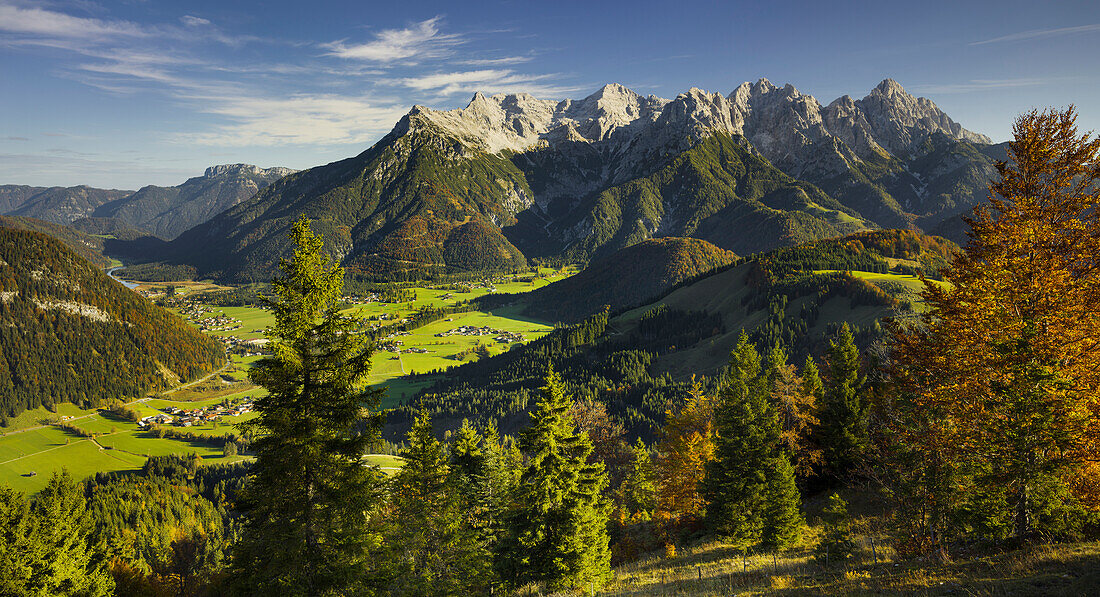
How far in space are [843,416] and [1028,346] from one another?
2783 centimetres

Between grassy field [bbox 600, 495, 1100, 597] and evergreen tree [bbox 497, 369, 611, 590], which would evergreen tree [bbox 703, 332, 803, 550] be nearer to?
grassy field [bbox 600, 495, 1100, 597]

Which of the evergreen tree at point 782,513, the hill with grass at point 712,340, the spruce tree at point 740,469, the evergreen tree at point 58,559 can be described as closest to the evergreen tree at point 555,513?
the spruce tree at point 740,469

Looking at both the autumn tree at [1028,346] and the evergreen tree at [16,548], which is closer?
the autumn tree at [1028,346]

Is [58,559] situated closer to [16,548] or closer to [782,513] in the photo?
[16,548]

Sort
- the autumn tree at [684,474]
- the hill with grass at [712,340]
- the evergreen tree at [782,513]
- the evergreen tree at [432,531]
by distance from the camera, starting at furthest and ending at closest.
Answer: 1. the hill with grass at [712,340]
2. the autumn tree at [684,474]
3. the evergreen tree at [782,513]
4. the evergreen tree at [432,531]

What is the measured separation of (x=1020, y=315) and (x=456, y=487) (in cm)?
3416

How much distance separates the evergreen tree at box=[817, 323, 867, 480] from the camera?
43188 mm

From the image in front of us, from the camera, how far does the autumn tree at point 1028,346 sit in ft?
62.0

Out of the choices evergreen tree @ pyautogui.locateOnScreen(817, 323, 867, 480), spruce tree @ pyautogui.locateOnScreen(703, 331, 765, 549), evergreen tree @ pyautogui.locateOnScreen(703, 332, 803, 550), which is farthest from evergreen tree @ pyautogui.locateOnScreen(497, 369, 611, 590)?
evergreen tree @ pyautogui.locateOnScreen(817, 323, 867, 480)

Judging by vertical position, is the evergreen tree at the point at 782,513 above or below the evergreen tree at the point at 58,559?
above

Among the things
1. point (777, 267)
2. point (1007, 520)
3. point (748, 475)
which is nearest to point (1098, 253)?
point (1007, 520)

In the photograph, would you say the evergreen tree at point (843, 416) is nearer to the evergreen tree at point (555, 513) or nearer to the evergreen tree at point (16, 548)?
the evergreen tree at point (555, 513)

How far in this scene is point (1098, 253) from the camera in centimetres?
1970

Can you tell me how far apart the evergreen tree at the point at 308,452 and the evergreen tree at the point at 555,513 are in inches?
554
